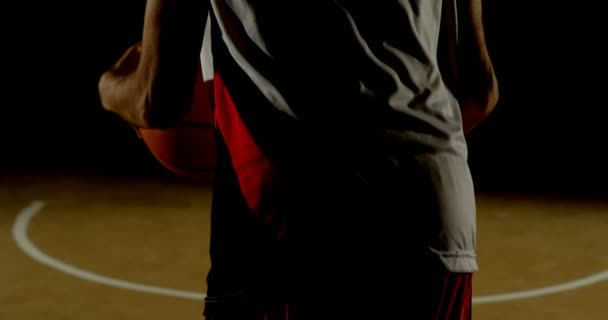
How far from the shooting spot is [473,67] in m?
1.39

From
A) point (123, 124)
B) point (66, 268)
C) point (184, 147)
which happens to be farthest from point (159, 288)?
point (123, 124)

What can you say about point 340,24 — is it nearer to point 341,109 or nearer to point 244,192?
point 341,109

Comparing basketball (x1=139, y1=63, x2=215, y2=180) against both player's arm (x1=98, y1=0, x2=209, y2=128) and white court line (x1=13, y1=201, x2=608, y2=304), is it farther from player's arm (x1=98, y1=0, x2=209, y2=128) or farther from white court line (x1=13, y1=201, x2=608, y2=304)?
white court line (x1=13, y1=201, x2=608, y2=304)

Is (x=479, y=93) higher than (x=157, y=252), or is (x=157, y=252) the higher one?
(x=479, y=93)

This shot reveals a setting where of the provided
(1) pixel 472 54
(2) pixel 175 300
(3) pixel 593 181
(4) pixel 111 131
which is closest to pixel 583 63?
(3) pixel 593 181

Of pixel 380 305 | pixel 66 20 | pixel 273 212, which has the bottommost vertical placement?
pixel 66 20

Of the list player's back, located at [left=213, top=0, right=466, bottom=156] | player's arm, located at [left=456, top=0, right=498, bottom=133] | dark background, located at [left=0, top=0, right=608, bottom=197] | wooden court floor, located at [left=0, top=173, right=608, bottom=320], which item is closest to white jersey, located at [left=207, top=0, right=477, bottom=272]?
player's back, located at [left=213, top=0, right=466, bottom=156]

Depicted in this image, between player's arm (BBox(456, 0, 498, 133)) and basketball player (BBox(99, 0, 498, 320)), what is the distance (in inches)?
1.4

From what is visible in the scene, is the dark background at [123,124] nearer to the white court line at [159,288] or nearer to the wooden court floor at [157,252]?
the wooden court floor at [157,252]

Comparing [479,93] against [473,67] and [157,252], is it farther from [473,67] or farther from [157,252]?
[157,252]

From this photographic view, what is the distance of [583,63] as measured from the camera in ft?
25.0

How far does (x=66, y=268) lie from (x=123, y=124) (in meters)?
3.16

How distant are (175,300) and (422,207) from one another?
267cm

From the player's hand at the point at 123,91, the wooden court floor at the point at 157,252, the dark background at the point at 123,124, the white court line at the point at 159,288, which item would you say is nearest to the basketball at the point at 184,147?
the player's hand at the point at 123,91
